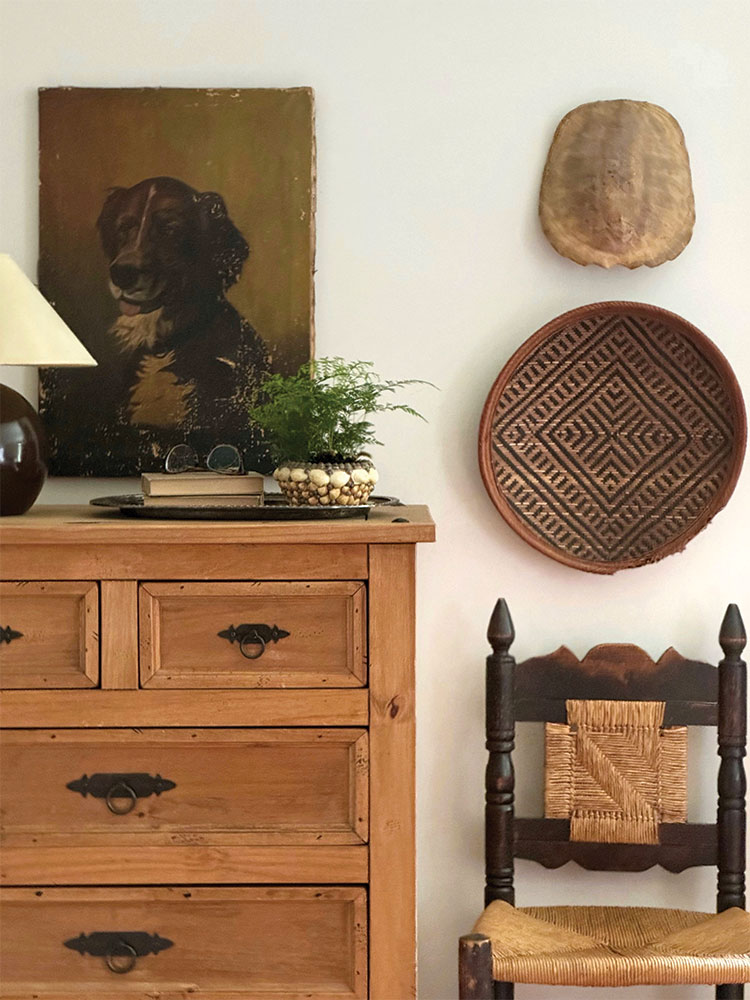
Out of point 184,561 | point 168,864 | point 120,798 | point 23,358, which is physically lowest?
point 168,864

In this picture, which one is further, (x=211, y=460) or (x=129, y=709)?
(x=211, y=460)

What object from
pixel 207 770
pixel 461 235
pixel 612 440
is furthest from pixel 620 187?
pixel 207 770

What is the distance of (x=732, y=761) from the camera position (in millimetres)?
2092

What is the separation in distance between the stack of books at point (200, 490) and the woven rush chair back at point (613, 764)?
22.8 inches

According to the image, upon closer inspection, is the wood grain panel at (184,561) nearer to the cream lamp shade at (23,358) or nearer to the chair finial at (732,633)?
the cream lamp shade at (23,358)

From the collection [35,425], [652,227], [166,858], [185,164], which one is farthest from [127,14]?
[166,858]

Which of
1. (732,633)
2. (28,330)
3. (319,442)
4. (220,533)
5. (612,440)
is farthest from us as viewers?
(612,440)

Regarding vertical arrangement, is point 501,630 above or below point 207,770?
above

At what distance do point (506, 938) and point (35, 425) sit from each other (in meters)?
1.21

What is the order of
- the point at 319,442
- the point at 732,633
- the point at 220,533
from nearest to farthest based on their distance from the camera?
the point at 220,533 < the point at 319,442 < the point at 732,633

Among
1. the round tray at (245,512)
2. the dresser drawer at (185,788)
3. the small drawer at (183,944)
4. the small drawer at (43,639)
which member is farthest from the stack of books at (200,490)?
the small drawer at (183,944)

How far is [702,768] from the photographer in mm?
2221

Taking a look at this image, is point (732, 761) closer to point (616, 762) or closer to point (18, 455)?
point (616, 762)

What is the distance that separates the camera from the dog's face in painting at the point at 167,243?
2.16 meters
